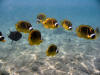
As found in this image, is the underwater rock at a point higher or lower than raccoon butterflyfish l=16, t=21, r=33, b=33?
lower

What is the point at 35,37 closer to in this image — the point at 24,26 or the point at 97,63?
the point at 24,26

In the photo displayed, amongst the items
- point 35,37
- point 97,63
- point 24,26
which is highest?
point 24,26

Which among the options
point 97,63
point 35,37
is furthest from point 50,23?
point 97,63

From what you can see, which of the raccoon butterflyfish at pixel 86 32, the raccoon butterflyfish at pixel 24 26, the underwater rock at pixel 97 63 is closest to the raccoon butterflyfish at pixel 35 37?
the raccoon butterflyfish at pixel 24 26

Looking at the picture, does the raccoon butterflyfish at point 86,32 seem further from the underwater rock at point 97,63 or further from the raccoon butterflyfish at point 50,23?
the underwater rock at point 97,63

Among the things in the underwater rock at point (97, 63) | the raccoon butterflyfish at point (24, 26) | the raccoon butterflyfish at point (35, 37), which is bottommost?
the underwater rock at point (97, 63)

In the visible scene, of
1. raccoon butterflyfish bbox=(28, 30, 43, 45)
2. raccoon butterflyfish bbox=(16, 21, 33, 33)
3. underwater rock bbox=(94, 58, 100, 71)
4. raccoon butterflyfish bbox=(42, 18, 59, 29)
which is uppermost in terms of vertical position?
raccoon butterflyfish bbox=(42, 18, 59, 29)

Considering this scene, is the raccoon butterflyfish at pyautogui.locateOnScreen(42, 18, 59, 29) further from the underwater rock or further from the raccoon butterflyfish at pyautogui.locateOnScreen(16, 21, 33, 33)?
the underwater rock

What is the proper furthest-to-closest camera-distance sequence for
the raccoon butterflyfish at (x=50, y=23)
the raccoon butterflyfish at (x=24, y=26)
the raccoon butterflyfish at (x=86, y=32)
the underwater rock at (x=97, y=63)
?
the underwater rock at (x=97, y=63), the raccoon butterflyfish at (x=50, y=23), the raccoon butterflyfish at (x=24, y=26), the raccoon butterflyfish at (x=86, y=32)

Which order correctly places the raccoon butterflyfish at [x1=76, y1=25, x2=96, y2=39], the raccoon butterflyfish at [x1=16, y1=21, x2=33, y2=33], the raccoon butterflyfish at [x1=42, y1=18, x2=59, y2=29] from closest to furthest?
the raccoon butterflyfish at [x1=76, y1=25, x2=96, y2=39] → the raccoon butterflyfish at [x1=16, y1=21, x2=33, y2=33] → the raccoon butterflyfish at [x1=42, y1=18, x2=59, y2=29]

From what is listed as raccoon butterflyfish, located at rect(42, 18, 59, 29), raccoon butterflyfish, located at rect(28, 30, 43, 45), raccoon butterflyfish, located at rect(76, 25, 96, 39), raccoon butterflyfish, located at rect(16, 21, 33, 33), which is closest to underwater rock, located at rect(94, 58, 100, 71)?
raccoon butterflyfish, located at rect(76, 25, 96, 39)

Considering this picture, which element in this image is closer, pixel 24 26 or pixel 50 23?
pixel 24 26

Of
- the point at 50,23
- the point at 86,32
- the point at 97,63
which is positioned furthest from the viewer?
the point at 97,63
